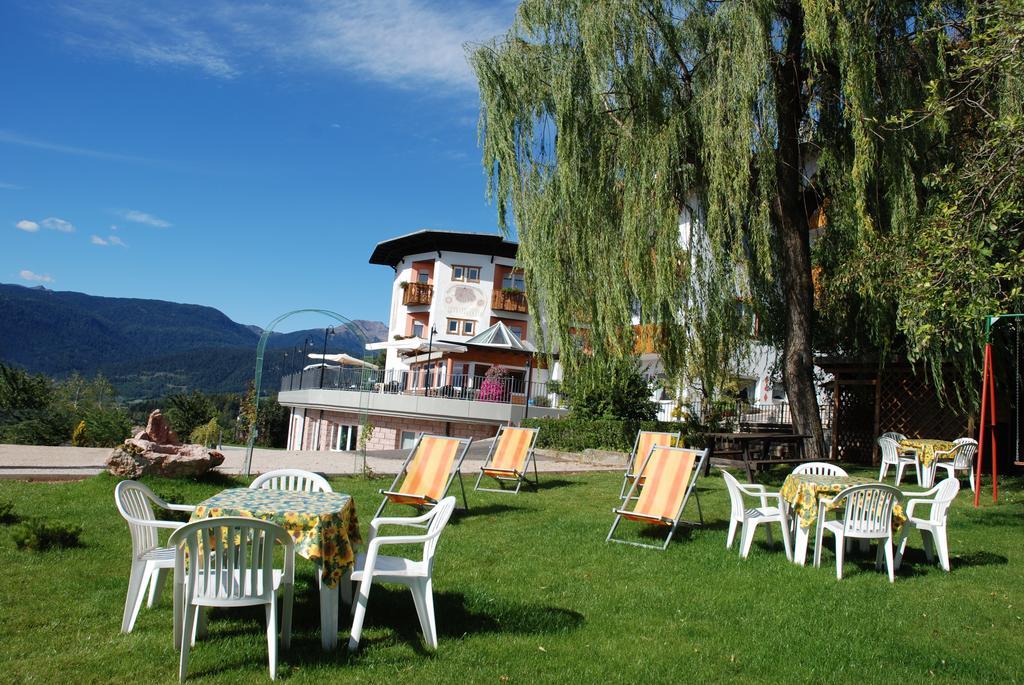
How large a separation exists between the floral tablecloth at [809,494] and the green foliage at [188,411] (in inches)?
1087

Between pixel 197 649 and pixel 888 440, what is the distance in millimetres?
11679

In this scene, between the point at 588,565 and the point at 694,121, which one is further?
the point at 694,121

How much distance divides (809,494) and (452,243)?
118ft

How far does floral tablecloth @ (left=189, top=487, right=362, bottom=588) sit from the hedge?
12.4m

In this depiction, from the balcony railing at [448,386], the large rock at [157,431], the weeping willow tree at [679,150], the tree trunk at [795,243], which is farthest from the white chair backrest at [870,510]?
the balcony railing at [448,386]

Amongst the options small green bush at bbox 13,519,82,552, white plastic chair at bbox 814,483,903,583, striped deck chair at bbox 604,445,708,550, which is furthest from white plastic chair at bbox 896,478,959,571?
small green bush at bbox 13,519,82,552

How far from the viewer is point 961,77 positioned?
417 inches

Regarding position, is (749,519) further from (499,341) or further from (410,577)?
(499,341)

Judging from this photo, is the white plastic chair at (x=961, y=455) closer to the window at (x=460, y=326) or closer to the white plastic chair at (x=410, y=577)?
the white plastic chair at (x=410, y=577)

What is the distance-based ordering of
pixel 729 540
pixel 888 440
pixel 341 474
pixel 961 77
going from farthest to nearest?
pixel 888 440
pixel 341 474
pixel 961 77
pixel 729 540

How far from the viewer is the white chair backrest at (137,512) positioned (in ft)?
14.5

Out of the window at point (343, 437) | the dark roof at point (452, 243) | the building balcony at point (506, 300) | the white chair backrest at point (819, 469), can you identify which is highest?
the dark roof at point (452, 243)

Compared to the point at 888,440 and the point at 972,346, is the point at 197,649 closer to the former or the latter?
the point at 972,346

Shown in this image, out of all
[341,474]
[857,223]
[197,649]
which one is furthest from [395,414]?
[197,649]
